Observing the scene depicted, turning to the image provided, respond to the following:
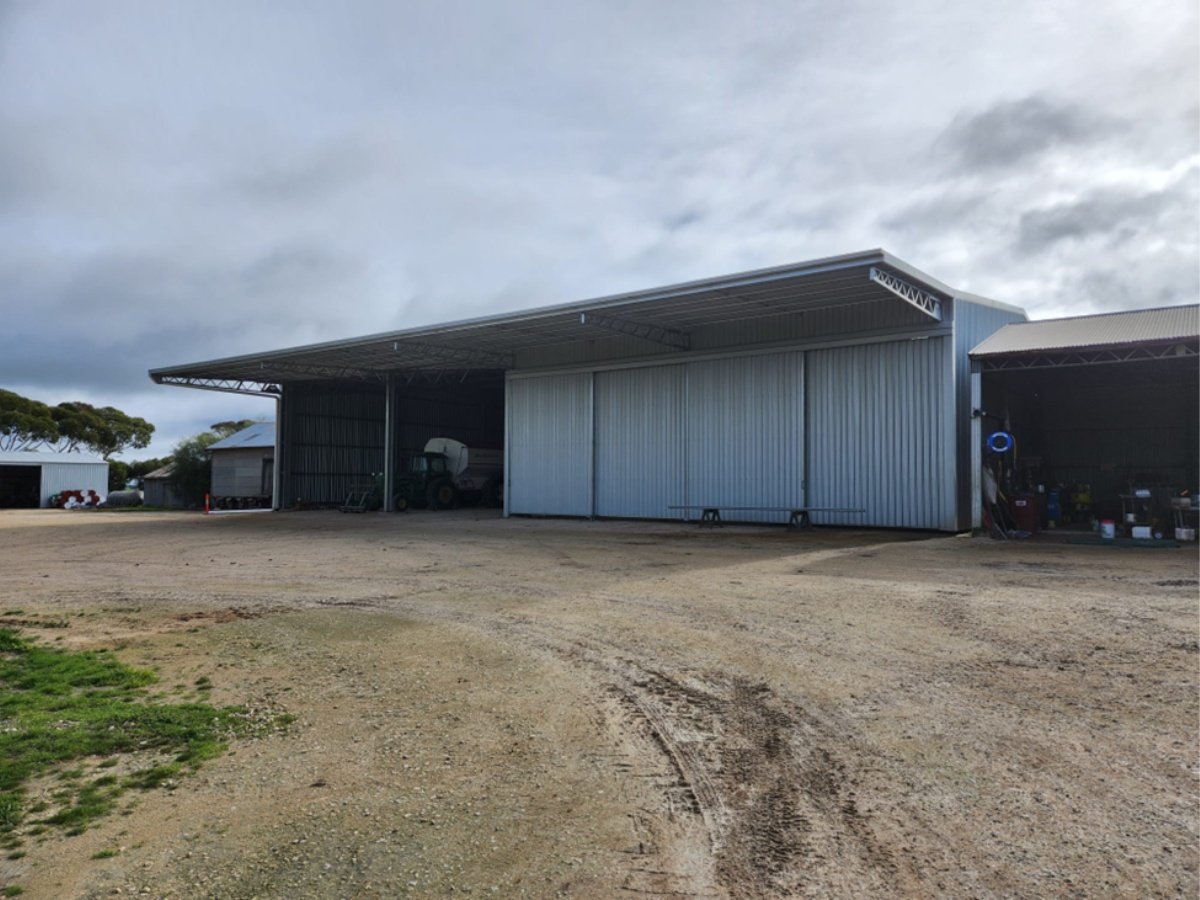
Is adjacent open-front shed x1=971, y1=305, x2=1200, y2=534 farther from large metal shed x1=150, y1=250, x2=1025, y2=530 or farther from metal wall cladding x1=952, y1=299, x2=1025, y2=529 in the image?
large metal shed x1=150, y1=250, x2=1025, y2=530

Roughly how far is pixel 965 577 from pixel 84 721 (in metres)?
11.1

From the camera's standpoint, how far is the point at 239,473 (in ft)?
147

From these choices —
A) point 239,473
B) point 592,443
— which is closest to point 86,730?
point 592,443

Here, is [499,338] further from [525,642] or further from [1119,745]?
[1119,745]

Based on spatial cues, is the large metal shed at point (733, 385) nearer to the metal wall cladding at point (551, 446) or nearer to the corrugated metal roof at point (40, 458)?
the metal wall cladding at point (551, 446)

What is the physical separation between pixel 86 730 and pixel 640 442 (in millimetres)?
21853

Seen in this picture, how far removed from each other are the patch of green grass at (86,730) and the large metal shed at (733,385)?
624 inches

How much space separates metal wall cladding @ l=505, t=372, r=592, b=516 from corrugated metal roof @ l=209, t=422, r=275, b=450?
20528 millimetres

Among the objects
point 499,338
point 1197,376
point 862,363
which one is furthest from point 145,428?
point 1197,376

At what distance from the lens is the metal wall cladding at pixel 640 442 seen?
2562cm

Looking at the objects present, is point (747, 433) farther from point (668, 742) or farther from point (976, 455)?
point (668, 742)

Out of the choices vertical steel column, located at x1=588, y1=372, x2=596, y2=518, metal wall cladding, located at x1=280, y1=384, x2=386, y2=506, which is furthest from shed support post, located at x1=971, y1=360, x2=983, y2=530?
metal wall cladding, located at x1=280, y1=384, x2=386, y2=506

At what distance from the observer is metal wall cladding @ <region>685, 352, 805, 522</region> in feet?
75.2

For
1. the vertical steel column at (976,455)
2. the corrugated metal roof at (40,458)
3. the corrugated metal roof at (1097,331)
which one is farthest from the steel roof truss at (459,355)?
the corrugated metal roof at (40,458)
